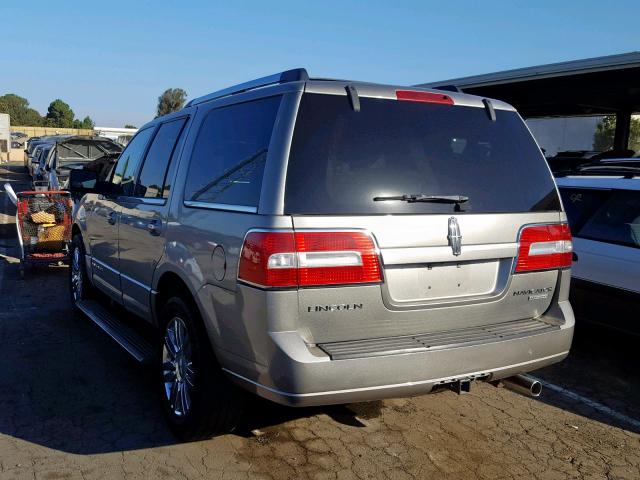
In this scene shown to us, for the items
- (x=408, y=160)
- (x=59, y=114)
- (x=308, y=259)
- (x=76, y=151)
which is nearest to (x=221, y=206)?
(x=308, y=259)

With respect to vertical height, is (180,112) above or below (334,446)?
above

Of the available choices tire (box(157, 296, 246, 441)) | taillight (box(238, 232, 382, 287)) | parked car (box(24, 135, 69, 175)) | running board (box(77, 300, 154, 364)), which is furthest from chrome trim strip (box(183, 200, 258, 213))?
parked car (box(24, 135, 69, 175))

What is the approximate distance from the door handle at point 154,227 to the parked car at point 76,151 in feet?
36.6

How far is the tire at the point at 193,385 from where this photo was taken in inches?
133

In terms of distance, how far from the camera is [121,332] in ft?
15.5

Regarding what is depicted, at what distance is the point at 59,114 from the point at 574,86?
12188 cm

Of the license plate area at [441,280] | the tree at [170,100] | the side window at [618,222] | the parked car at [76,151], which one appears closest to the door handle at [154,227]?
the license plate area at [441,280]

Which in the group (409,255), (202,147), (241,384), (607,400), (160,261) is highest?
(202,147)

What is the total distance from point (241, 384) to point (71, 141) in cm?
1385

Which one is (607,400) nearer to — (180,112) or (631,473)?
(631,473)

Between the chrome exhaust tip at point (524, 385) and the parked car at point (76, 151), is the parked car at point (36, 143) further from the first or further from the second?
the chrome exhaust tip at point (524, 385)

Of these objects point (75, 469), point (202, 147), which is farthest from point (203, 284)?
point (75, 469)

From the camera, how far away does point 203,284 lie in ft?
10.8

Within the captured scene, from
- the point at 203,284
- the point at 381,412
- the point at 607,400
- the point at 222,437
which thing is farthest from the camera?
the point at 607,400
